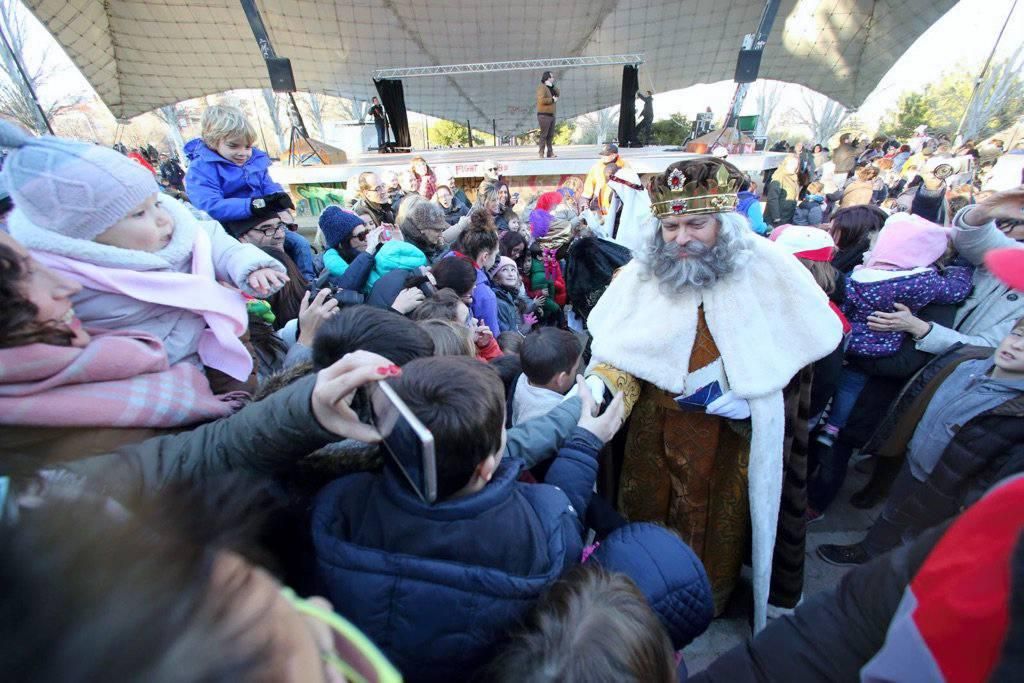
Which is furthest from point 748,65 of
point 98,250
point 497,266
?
point 98,250

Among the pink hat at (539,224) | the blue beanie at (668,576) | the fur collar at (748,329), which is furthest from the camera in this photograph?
the pink hat at (539,224)

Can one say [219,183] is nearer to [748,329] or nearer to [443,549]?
[443,549]

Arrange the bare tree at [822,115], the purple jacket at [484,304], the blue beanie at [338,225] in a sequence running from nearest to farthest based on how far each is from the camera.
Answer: the purple jacket at [484,304] → the blue beanie at [338,225] → the bare tree at [822,115]

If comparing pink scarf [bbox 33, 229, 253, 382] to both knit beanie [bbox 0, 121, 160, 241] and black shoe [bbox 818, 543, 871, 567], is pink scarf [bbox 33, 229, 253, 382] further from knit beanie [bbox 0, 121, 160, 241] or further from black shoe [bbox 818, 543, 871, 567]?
black shoe [bbox 818, 543, 871, 567]

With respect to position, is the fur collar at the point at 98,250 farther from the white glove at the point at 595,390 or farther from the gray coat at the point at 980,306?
the gray coat at the point at 980,306

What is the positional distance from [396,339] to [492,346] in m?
1.43

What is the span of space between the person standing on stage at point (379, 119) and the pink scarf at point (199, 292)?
14793 millimetres

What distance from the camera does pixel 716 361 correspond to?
65.5 inches

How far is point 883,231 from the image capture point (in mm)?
2213

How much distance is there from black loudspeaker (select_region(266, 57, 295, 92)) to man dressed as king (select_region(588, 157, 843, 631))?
12.3m

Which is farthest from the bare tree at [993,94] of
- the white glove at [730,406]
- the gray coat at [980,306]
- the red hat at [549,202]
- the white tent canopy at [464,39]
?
the white glove at [730,406]

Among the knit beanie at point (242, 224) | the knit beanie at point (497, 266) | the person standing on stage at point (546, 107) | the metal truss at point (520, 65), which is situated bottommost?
the knit beanie at point (497, 266)

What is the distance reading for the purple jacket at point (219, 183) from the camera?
2631 millimetres

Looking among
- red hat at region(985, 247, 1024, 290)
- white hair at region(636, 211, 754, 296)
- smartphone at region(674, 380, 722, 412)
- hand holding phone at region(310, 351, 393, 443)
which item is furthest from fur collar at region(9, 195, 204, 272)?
red hat at region(985, 247, 1024, 290)
